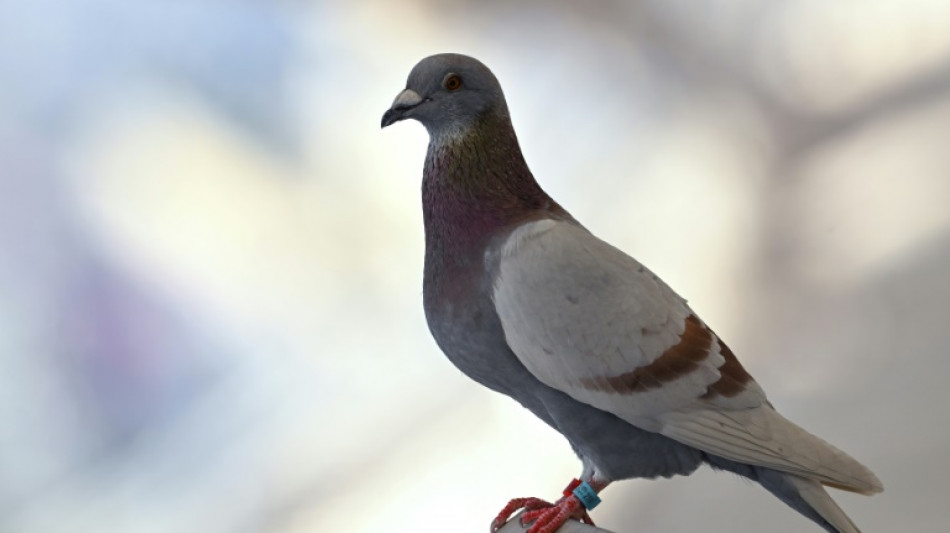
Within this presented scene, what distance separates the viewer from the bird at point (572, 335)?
98.1 inches

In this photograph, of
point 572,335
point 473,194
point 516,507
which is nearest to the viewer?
point 572,335

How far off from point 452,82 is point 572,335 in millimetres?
688

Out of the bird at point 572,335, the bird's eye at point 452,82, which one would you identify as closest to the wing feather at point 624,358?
the bird at point 572,335

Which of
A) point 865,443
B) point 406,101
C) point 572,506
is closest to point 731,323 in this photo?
point 865,443

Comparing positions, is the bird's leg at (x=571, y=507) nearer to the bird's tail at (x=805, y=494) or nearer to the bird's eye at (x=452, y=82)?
the bird's tail at (x=805, y=494)

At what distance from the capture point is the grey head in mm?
2676

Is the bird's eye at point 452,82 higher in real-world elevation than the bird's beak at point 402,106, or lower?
lower

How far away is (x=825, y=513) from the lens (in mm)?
2502

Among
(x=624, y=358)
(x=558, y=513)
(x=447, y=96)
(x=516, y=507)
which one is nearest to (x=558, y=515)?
(x=558, y=513)

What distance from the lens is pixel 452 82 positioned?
2676mm

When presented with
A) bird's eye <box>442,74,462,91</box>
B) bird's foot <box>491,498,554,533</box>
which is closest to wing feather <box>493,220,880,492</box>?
bird's eye <box>442,74,462,91</box>

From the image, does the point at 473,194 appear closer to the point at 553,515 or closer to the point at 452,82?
the point at 452,82

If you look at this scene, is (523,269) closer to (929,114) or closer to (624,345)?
(624,345)

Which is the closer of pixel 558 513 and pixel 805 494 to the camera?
pixel 805 494
